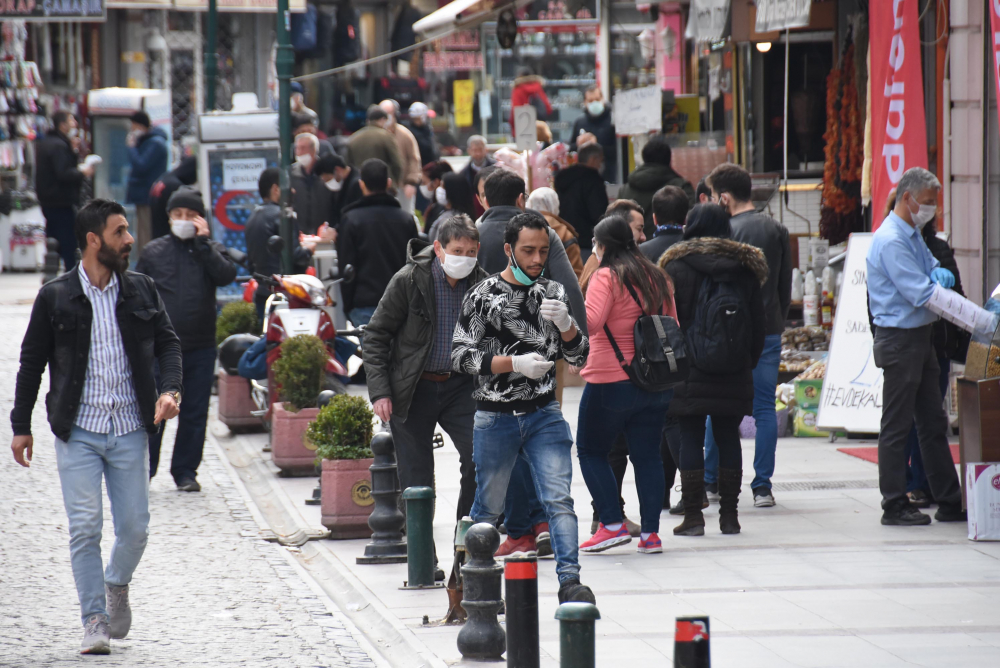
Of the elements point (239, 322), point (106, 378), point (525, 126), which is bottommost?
point (239, 322)

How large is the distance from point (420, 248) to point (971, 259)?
493 centimetres

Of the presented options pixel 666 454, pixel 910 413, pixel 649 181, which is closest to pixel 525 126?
pixel 649 181

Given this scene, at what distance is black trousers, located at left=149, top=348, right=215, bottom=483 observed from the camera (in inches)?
406

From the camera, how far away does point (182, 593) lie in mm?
7590

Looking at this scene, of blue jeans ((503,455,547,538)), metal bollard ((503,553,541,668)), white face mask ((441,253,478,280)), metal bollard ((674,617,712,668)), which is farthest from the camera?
blue jeans ((503,455,547,538))

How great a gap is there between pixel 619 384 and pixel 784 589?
141cm

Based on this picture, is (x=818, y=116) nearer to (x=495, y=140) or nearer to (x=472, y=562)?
(x=472, y=562)

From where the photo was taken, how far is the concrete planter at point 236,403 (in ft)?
41.6

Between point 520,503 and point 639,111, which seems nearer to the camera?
point 520,503

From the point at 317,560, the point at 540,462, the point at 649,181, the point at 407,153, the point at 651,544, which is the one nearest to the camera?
the point at 540,462

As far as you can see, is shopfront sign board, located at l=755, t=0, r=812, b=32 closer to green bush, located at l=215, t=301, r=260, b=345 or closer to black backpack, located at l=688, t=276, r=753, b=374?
black backpack, located at l=688, t=276, r=753, b=374

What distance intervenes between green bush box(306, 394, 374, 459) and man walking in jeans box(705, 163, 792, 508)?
90.6 inches

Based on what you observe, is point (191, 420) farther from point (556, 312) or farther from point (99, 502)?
point (556, 312)

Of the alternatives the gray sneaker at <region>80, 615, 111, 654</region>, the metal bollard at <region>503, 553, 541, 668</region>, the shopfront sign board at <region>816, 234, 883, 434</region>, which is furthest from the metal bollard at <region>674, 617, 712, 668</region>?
the shopfront sign board at <region>816, 234, 883, 434</region>
